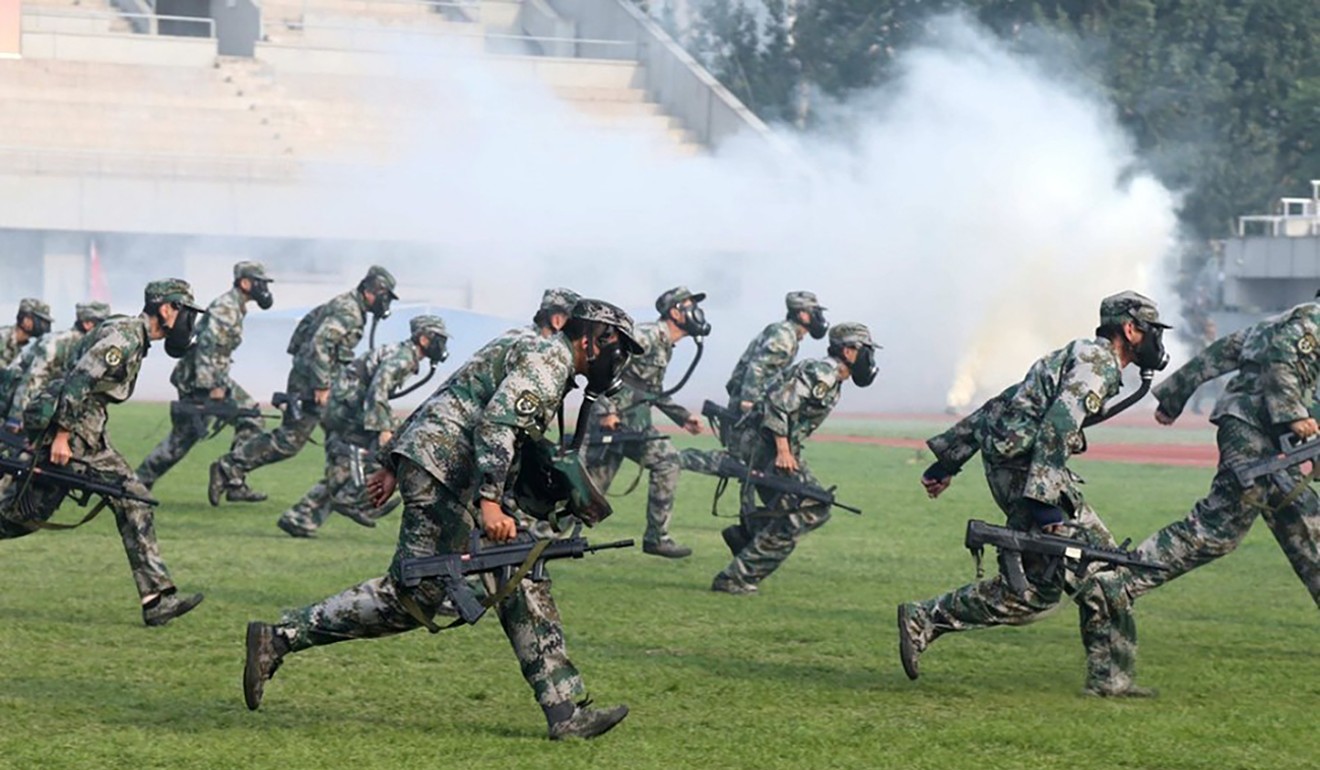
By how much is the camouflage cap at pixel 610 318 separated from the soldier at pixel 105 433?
3.42m

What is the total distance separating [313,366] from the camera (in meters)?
16.9

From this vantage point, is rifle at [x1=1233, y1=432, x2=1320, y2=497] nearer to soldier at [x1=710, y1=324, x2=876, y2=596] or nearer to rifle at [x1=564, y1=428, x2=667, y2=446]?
soldier at [x1=710, y1=324, x2=876, y2=596]

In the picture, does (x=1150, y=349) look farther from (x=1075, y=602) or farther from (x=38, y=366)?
(x=38, y=366)

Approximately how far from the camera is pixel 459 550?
816cm

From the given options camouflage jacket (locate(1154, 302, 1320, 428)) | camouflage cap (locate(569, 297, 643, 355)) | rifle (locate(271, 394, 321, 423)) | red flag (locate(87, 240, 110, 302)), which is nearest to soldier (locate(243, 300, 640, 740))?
camouflage cap (locate(569, 297, 643, 355))

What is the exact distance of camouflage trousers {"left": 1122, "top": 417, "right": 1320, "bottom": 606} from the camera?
1047cm

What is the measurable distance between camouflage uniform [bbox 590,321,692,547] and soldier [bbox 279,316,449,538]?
1378mm

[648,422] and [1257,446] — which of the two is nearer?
[1257,446]

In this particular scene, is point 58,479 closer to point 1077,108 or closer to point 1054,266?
point 1054,266

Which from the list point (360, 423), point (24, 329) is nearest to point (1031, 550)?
point (360, 423)

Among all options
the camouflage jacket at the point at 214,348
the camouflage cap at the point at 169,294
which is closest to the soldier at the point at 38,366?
the camouflage jacket at the point at 214,348

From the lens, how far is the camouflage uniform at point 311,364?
16.8 metres

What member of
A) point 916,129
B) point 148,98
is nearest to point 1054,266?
point 916,129

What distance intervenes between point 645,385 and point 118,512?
5119 millimetres
